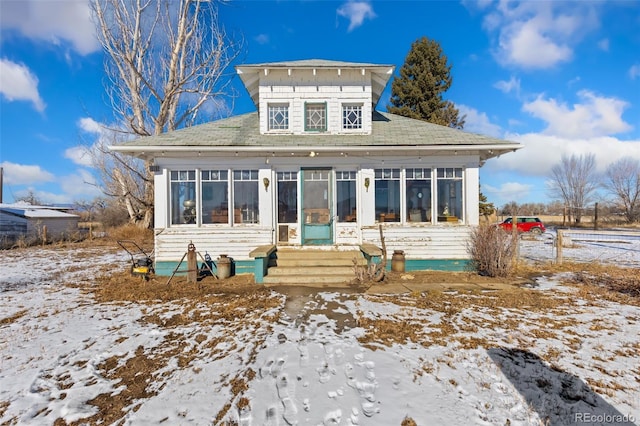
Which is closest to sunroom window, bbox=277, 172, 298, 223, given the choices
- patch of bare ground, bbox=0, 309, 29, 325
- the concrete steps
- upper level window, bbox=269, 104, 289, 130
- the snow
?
the concrete steps

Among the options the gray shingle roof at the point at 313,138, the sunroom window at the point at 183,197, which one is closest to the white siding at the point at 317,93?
the gray shingle roof at the point at 313,138

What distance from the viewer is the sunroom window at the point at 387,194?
8.20 metres

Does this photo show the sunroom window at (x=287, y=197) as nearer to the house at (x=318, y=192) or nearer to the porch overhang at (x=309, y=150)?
the house at (x=318, y=192)

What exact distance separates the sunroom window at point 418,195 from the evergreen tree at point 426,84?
967 cm

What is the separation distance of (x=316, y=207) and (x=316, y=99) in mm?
3239

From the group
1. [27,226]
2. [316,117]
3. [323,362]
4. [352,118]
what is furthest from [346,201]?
[27,226]

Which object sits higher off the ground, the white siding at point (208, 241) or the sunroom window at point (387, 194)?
the sunroom window at point (387, 194)

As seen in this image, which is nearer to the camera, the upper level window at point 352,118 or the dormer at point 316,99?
the dormer at point 316,99

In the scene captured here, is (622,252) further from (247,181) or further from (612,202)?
(612,202)

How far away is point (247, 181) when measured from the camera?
809cm

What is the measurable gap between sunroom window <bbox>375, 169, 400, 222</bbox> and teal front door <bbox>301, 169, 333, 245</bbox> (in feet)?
4.35

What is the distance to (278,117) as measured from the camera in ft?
28.9

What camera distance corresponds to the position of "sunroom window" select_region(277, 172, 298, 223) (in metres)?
8.20

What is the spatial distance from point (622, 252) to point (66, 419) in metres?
16.4
